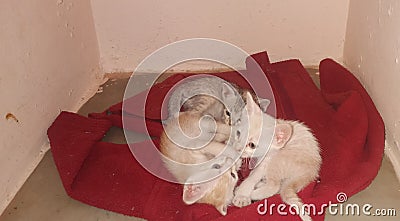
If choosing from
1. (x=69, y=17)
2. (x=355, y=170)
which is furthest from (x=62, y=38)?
(x=355, y=170)

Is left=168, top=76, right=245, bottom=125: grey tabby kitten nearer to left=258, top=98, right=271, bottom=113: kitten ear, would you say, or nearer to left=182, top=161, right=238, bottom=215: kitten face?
left=258, top=98, right=271, bottom=113: kitten ear

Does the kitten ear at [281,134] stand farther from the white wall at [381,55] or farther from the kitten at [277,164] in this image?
the white wall at [381,55]

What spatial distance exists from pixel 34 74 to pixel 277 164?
97 centimetres

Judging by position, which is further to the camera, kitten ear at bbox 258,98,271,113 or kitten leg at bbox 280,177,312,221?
kitten ear at bbox 258,98,271,113

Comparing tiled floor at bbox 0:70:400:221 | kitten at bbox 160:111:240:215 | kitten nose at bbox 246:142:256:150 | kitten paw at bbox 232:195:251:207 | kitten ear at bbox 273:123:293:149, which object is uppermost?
kitten ear at bbox 273:123:293:149

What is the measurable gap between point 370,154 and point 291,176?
1.10ft

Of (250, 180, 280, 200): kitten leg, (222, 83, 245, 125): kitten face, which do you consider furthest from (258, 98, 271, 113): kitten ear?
(250, 180, 280, 200): kitten leg

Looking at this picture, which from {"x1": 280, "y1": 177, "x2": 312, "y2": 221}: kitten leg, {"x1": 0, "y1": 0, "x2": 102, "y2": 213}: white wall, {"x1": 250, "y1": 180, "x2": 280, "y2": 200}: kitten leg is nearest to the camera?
{"x1": 280, "y1": 177, "x2": 312, "y2": 221}: kitten leg

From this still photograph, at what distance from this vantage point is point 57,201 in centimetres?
192

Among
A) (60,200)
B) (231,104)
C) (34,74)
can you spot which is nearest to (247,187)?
(231,104)

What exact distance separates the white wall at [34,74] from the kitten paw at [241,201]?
0.79 m

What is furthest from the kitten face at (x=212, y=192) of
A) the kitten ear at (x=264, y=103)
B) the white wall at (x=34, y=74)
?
the white wall at (x=34, y=74)

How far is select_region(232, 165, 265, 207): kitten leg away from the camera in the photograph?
1.77 meters

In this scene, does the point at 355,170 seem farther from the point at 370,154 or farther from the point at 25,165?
the point at 25,165
